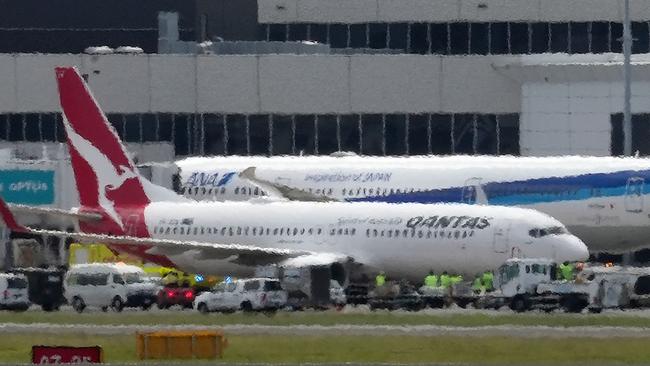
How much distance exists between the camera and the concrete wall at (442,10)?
118 m

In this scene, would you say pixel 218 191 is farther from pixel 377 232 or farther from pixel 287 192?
pixel 377 232

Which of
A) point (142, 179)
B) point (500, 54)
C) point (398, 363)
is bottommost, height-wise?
point (398, 363)

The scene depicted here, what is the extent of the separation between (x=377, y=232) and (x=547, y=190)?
967cm

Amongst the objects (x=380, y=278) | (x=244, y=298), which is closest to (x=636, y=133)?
(x=380, y=278)

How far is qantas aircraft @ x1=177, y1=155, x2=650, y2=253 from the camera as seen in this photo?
306 feet

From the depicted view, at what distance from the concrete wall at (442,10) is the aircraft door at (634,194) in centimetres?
2651

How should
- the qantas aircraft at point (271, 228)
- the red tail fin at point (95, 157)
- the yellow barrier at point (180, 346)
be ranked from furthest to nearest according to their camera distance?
the red tail fin at point (95, 157), the qantas aircraft at point (271, 228), the yellow barrier at point (180, 346)

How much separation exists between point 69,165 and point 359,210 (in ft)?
74.0

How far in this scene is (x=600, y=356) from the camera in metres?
55.6

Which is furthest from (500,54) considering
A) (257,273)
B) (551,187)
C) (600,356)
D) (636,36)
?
(600,356)

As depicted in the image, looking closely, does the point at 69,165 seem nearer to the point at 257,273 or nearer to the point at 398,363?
the point at 257,273

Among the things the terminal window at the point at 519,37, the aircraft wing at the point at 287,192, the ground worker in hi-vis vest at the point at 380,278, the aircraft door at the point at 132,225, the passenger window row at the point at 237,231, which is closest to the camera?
the ground worker in hi-vis vest at the point at 380,278

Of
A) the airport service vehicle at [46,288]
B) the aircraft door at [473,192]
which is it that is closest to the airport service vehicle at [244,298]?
the airport service vehicle at [46,288]

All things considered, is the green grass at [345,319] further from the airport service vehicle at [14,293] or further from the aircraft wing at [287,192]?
the aircraft wing at [287,192]
